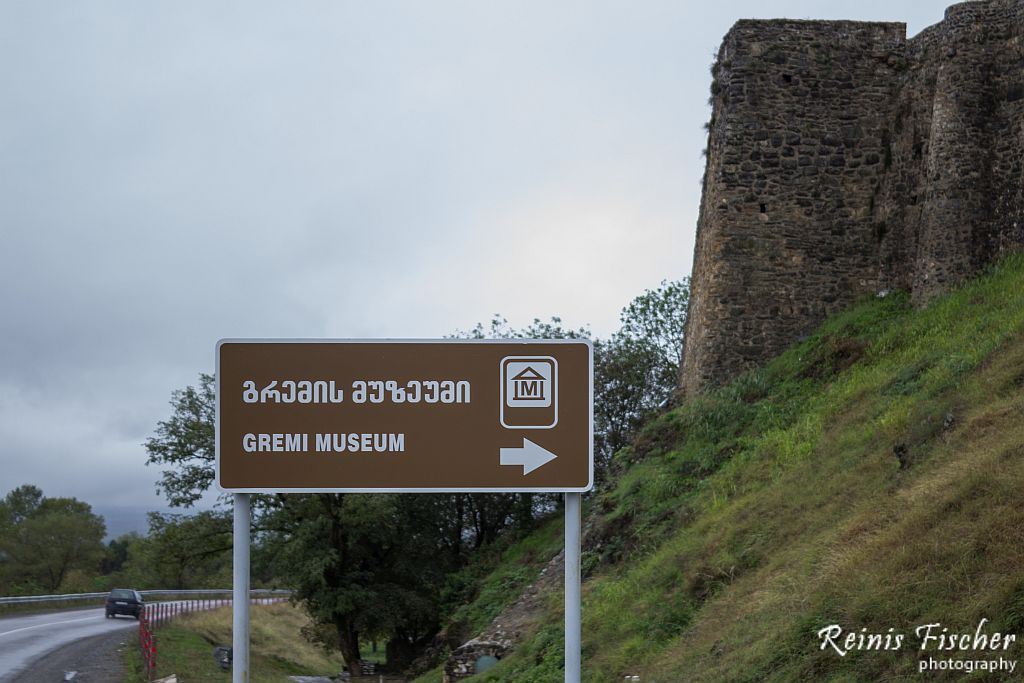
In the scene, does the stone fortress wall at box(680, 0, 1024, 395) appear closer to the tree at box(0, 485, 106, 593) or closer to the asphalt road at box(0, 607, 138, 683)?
the asphalt road at box(0, 607, 138, 683)

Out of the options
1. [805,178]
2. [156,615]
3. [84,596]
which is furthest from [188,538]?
[805,178]

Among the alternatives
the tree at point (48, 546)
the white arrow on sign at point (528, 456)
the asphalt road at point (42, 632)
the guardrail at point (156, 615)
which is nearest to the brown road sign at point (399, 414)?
the white arrow on sign at point (528, 456)

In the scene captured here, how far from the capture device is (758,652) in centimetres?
806

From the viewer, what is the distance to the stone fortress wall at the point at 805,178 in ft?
60.2

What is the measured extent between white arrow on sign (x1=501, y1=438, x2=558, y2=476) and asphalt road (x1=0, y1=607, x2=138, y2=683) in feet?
52.4

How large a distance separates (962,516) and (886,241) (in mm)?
11710

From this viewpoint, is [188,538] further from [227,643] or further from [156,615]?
[227,643]

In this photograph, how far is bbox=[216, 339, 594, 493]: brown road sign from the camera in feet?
16.9

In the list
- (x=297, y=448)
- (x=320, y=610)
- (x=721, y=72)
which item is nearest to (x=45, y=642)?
(x=320, y=610)

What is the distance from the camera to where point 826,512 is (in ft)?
33.9

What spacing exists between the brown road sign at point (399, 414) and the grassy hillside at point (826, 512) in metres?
3.26

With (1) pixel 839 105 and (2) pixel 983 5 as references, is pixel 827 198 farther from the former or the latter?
(2) pixel 983 5

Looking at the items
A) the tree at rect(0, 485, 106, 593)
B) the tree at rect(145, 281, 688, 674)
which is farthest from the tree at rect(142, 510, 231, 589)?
the tree at rect(0, 485, 106, 593)

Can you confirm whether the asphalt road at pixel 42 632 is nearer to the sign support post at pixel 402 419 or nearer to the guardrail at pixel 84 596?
the guardrail at pixel 84 596
